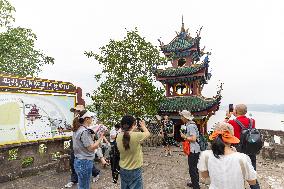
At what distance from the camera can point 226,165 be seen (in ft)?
8.41

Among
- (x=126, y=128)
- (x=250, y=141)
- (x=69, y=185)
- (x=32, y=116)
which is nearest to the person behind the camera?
(x=126, y=128)

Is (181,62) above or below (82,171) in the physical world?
above

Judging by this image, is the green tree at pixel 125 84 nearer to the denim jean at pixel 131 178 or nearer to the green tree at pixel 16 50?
the green tree at pixel 16 50

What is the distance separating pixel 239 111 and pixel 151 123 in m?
15.1

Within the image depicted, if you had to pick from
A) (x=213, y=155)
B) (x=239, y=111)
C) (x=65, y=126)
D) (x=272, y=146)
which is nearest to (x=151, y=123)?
(x=272, y=146)

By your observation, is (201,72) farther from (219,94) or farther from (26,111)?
(26,111)

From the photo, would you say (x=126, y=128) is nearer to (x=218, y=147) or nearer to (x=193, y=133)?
(x=218, y=147)

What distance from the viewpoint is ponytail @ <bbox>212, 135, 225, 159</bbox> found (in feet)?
8.45

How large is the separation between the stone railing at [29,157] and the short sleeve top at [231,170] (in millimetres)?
6610

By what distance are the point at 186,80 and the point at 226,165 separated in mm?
18391

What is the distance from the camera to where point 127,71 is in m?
17.7

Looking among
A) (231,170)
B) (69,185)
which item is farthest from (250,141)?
(69,185)

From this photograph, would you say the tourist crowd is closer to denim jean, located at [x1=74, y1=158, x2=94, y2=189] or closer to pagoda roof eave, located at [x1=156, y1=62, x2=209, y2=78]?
denim jean, located at [x1=74, y1=158, x2=94, y2=189]

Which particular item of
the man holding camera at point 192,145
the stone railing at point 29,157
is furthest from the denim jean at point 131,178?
the stone railing at point 29,157
